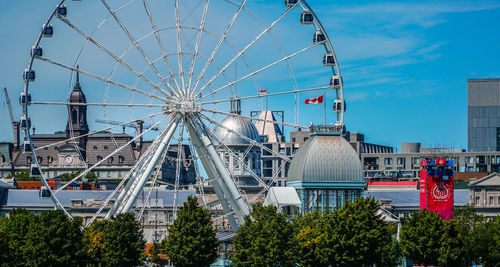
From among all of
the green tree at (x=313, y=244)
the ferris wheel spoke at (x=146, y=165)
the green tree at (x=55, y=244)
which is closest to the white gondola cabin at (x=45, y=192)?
the green tree at (x=55, y=244)

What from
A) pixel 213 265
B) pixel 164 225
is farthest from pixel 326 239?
pixel 164 225

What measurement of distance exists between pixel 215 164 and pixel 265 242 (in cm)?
1337

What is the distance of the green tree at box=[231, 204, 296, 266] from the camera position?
131 metres

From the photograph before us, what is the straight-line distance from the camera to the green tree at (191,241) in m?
132

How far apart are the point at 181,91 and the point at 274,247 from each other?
20612 millimetres

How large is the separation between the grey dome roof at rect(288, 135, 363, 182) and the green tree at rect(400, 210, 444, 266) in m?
10.6

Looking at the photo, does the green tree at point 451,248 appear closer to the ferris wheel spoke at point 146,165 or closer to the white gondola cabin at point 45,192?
the ferris wheel spoke at point 146,165

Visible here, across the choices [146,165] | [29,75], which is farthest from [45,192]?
[29,75]

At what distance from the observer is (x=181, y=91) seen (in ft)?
451

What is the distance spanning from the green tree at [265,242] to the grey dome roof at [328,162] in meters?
19.5

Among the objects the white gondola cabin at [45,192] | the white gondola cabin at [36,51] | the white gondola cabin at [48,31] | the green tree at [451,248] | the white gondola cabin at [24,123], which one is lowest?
the green tree at [451,248]

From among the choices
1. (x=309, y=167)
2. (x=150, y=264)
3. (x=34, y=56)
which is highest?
(x=34, y=56)

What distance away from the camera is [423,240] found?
148 meters

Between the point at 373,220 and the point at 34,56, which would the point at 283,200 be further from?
the point at 34,56
